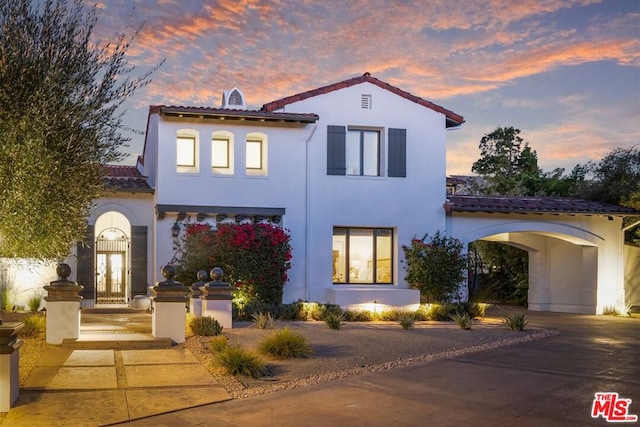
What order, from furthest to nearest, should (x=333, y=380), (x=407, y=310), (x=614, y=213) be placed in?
(x=614, y=213), (x=407, y=310), (x=333, y=380)

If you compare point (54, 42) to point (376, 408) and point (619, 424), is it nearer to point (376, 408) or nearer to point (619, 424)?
point (376, 408)

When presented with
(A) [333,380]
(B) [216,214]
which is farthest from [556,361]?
(B) [216,214]

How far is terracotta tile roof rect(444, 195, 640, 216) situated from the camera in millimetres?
22172

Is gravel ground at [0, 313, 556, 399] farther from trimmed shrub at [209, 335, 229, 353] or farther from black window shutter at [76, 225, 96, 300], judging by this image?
black window shutter at [76, 225, 96, 300]

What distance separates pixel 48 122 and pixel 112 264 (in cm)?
1457

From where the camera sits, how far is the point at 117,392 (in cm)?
925

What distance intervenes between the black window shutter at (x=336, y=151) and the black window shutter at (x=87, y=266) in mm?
6853

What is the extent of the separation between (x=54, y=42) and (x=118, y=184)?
10.6 meters

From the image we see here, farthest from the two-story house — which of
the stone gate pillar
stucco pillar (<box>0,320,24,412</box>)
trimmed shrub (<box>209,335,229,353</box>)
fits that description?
stucco pillar (<box>0,320,24,412</box>)

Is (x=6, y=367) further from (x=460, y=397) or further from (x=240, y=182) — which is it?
(x=240, y=182)

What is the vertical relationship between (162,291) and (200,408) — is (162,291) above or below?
above

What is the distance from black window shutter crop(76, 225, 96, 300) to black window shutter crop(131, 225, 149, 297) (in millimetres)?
1072

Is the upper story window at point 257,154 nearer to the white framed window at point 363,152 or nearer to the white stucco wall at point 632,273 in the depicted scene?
the white framed window at point 363,152

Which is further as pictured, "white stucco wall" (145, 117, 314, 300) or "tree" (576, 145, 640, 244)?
"tree" (576, 145, 640, 244)
